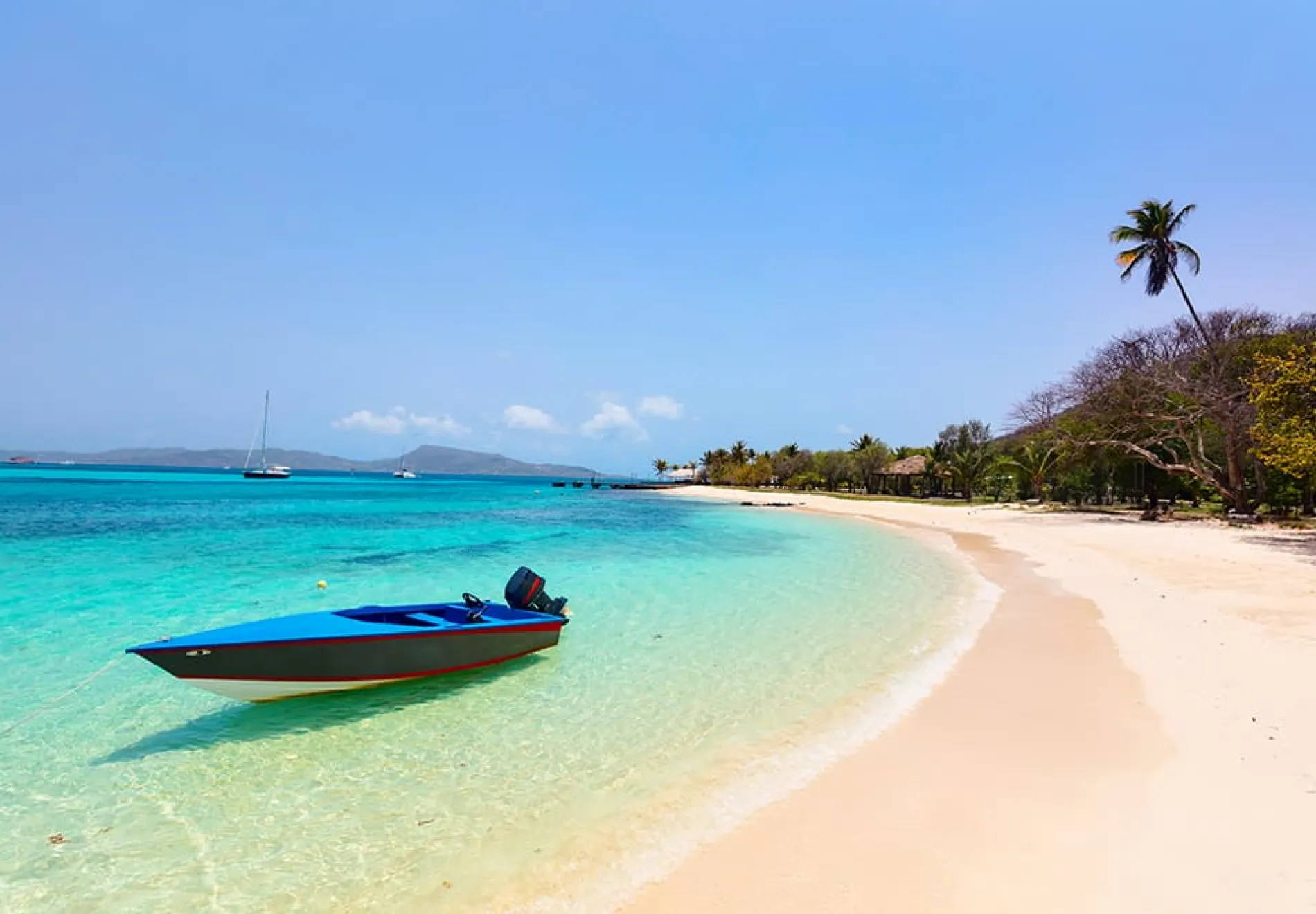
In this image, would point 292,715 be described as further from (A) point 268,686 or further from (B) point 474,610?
(B) point 474,610

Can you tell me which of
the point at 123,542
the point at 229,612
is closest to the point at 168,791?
the point at 229,612

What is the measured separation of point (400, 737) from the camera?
591 cm

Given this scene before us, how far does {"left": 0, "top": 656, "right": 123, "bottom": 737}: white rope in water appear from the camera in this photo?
603cm

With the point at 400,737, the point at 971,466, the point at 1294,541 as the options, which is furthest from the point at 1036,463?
the point at 400,737

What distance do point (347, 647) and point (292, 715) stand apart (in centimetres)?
84

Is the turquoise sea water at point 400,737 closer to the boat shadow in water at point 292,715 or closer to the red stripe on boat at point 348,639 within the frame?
the boat shadow in water at point 292,715

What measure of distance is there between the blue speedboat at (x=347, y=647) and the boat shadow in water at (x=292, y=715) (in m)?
0.16

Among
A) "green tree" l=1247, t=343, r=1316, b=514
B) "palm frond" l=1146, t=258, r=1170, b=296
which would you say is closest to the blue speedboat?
"green tree" l=1247, t=343, r=1316, b=514

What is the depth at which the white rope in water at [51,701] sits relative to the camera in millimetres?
6026

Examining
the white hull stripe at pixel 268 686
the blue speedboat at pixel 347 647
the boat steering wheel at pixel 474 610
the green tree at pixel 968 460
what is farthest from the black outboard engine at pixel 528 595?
the green tree at pixel 968 460

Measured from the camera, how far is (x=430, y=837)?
13.8ft

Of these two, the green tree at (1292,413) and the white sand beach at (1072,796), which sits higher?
the green tree at (1292,413)

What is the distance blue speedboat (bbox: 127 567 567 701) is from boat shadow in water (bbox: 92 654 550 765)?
0.52 ft

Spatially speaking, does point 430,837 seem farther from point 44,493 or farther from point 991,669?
point 44,493
